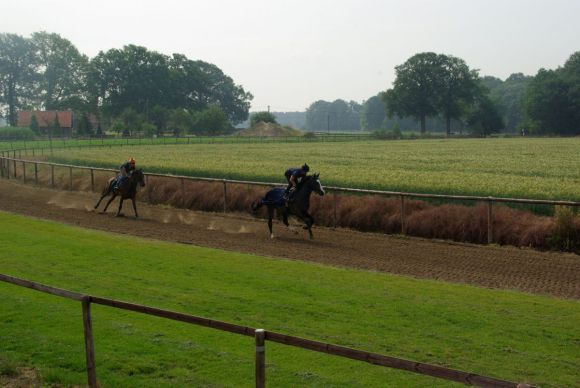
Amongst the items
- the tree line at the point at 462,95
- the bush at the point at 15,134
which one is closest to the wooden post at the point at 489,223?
the bush at the point at 15,134

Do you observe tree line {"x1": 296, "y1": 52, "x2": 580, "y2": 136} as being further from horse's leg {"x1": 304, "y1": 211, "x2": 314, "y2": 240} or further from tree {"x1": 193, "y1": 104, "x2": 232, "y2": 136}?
horse's leg {"x1": 304, "y1": 211, "x2": 314, "y2": 240}

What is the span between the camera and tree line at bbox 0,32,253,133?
5177 inches

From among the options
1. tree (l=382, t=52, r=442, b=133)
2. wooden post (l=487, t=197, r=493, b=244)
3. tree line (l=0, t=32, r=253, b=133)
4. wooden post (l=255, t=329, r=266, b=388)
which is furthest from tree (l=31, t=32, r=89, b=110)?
wooden post (l=255, t=329, r=266, b=388)

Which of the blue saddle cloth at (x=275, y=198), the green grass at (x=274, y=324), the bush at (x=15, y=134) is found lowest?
the green grass at (x=274, y=324)

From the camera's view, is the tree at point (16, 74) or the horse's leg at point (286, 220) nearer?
the horse's leg at point (286, 220)

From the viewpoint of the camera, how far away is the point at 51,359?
7926mm

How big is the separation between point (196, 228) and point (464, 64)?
11650 cm

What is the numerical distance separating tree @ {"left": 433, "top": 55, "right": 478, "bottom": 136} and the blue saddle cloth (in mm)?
108708

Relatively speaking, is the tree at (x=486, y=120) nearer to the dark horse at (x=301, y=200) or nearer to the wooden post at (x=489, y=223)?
the dark horse at (x=301, y=200)

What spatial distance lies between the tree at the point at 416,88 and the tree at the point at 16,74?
7073 centimetres

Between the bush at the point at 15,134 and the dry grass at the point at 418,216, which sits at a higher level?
the bush at the point at 15,134

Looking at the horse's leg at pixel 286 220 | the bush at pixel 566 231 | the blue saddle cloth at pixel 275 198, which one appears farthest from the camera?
the horse's leg at pixel 286 220

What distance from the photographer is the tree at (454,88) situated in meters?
126

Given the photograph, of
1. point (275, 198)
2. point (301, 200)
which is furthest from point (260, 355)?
point (275, 198)
